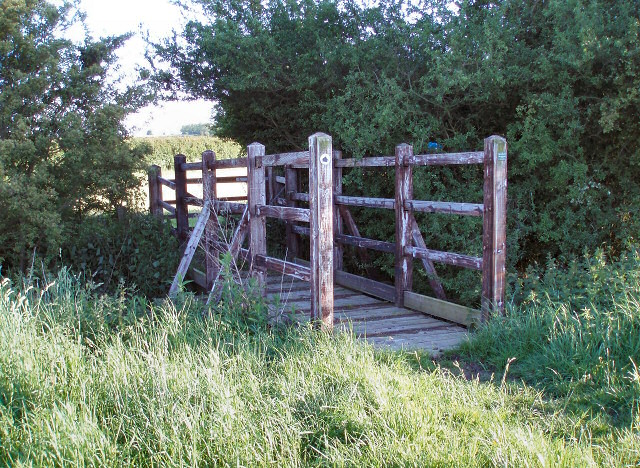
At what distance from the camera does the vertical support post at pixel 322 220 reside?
19.0 feet

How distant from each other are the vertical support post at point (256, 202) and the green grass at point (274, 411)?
185cm

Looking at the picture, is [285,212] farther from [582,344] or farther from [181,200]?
[181,200]

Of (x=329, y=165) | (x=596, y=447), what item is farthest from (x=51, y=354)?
(x=596, y=447)

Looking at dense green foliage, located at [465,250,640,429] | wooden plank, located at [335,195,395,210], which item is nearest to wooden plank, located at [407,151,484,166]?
wooden plank, located at [335,195,395,210]

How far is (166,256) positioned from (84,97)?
2.51 metres

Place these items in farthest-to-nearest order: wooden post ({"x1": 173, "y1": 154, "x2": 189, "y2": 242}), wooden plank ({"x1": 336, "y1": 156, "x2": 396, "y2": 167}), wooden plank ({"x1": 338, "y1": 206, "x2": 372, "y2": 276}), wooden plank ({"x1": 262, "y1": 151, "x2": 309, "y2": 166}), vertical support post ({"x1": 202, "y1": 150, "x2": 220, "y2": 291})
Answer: wooden post ({"x1": 173, "y1": 154, "x2": 189, "y2": 242})
wooden plank ({"x1": 338, "y1": 206, "x2": 372, "y2": 276})
vertical support post ({"x1": 202, "y1": 150, "x2": 220, "y2": 291})
wooden plank ({"x1": 336, "y1": 156, "x2": 396, "y2": 167})
wooden plank ({"x1": 262, "y1": 151, "x2": 309, "y2": 166})

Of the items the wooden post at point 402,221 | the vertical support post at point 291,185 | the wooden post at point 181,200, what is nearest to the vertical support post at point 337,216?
the vertical support post at point 291,185

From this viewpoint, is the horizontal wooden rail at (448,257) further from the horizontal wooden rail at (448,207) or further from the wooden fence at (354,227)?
the horizontal wooden rail at (448,207)

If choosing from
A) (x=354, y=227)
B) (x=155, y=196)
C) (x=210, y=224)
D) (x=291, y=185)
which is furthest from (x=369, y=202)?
(x=155, y=196)

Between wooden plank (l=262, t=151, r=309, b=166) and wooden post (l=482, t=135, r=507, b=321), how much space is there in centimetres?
173

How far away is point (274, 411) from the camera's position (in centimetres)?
384

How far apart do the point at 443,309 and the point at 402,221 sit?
1.12 metres

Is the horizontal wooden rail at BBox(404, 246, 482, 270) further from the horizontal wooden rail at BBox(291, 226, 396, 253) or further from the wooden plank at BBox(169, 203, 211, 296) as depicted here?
the wooden plank at BBox(169, 203, 211, 296)

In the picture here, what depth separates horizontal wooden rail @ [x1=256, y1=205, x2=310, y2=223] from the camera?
6.15 m
